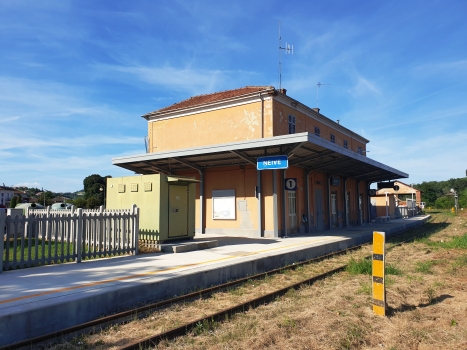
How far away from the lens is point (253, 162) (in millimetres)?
14766

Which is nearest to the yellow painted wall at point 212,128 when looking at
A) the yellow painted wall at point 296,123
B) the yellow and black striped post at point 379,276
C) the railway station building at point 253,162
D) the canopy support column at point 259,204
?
the railway station building at point 253,162

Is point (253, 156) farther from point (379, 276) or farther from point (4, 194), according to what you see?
point (4, 194)

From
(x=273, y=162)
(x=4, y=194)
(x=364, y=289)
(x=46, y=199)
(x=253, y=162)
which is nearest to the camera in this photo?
(x=364, y=289)

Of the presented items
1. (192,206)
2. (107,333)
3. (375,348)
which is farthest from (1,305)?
(192,206)

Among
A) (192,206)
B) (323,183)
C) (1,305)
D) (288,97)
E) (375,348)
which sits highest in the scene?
(288,97)

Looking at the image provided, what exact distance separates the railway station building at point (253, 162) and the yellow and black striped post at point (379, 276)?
6.50 meters

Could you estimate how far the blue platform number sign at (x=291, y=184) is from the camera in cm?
1473

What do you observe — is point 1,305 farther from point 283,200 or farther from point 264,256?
point 283,200

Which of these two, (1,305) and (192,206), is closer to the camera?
(1,305)

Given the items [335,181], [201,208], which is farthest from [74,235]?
[335,181]

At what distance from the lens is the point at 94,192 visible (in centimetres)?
7219

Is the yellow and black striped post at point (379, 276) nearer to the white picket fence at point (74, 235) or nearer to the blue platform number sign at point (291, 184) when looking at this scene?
the white picket fence at point (74, 235)

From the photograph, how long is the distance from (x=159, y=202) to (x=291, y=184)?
21.5 ft

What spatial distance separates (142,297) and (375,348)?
12.8 ft
